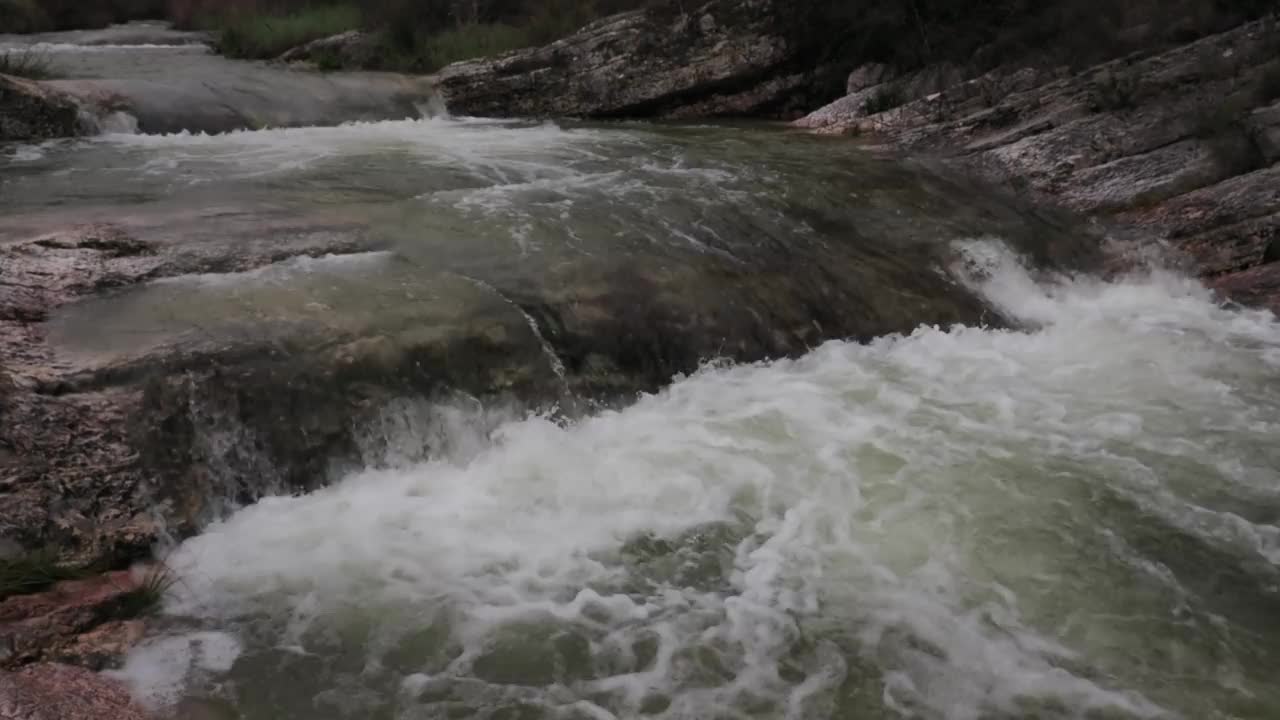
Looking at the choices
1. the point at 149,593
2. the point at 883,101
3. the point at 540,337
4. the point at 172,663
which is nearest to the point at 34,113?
the point at 540,337

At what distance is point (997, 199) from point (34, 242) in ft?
28.4

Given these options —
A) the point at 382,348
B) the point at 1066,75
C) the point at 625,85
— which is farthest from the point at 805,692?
the point at 625,85

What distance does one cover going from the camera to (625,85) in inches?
591

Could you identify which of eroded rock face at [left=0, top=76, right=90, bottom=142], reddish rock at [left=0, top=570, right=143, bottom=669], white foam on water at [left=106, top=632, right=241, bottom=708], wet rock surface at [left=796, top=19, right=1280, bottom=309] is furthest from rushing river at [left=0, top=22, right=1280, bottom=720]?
eroded rock face at [left=0, top=76, right=90, bottom=142]

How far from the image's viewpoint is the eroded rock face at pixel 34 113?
31.7 ft

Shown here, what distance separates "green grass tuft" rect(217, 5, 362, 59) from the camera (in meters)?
18.4

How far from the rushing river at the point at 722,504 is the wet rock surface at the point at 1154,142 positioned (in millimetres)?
992

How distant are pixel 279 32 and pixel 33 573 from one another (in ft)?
57.5

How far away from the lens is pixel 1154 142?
10.1 meters

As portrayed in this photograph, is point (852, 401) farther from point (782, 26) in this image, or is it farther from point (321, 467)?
point (782, 26)

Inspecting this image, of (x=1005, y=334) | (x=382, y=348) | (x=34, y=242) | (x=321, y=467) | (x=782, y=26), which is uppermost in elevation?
(x=782, y=26)

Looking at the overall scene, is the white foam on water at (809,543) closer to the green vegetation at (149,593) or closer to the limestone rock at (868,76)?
the green vegetation at (149,593)

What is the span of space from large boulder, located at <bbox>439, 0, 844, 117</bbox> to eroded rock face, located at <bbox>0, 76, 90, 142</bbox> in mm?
5789

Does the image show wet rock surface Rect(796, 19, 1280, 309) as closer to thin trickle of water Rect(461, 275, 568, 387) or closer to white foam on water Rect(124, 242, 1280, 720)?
white foam on water Rect(124, 242, 1280, 720)
